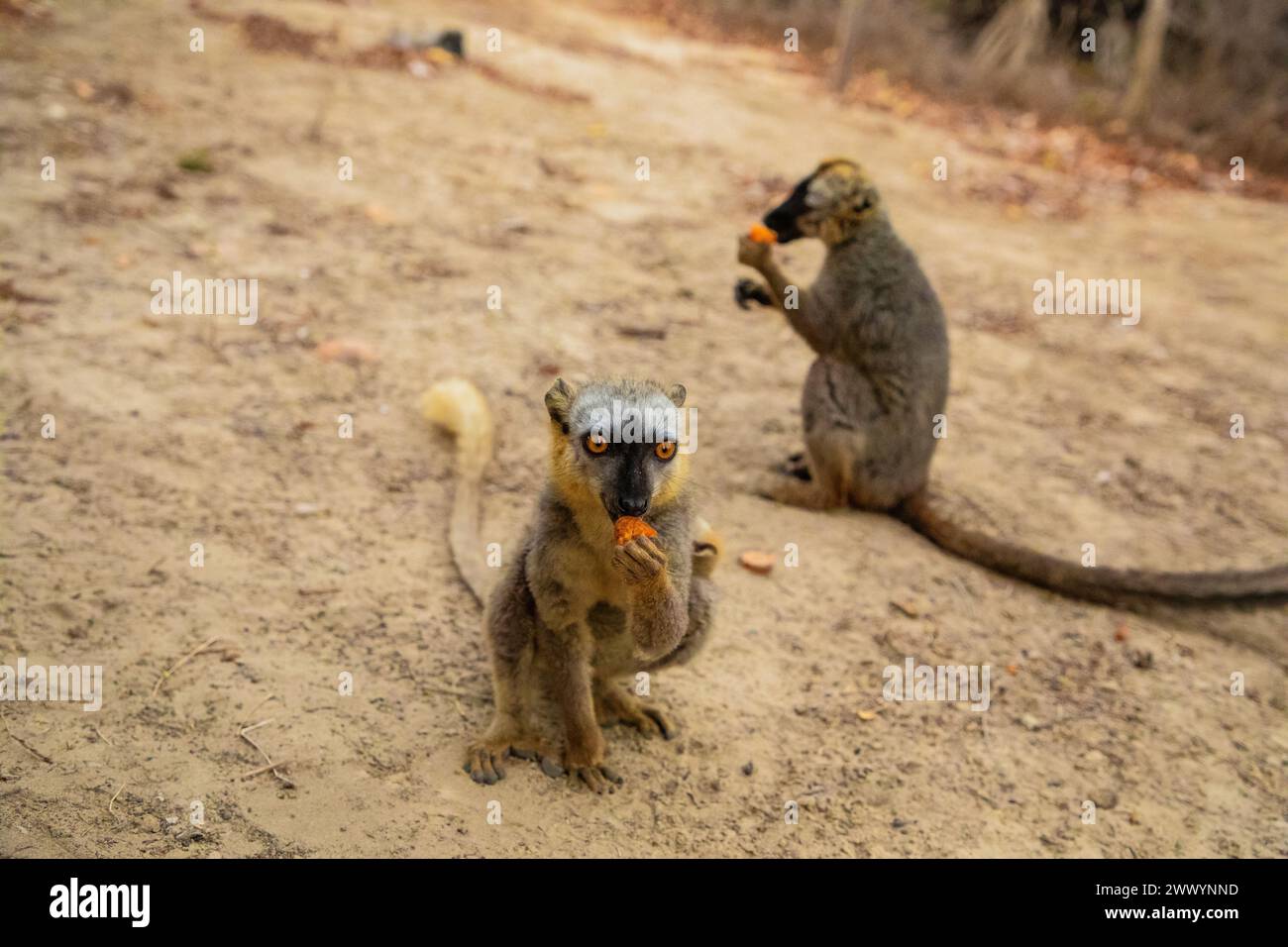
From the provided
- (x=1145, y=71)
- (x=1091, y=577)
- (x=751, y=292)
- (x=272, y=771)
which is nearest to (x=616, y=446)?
(x=272, y=771)

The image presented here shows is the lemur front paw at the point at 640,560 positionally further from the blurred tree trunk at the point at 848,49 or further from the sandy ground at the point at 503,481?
the blurred tree trunk at the point at 848,49

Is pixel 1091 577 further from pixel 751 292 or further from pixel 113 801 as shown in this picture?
pixel 113 801

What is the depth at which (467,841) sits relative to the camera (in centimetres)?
368

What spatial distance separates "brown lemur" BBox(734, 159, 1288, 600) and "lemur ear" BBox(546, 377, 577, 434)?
283 cm

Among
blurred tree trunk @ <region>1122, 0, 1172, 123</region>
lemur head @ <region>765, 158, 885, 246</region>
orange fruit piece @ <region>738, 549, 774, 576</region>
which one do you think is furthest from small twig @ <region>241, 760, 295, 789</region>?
blurred tree trunk @ <region>1122, 0, 1172, 123</region>

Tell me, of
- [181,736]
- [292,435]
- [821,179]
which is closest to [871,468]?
[821,179]

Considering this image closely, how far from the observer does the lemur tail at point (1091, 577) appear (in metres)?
5.46

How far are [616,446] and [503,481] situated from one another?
2693mm

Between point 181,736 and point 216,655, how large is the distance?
0.48 metres

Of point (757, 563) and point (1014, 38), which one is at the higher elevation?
point (1014, 38)

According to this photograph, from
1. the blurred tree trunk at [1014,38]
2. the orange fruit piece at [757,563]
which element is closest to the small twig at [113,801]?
the orange fruit piece at [757,563]

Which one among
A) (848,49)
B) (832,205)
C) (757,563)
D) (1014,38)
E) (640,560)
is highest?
(1014,38)

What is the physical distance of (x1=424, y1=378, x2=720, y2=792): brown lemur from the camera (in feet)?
11.2

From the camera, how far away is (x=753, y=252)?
6.16 meters
